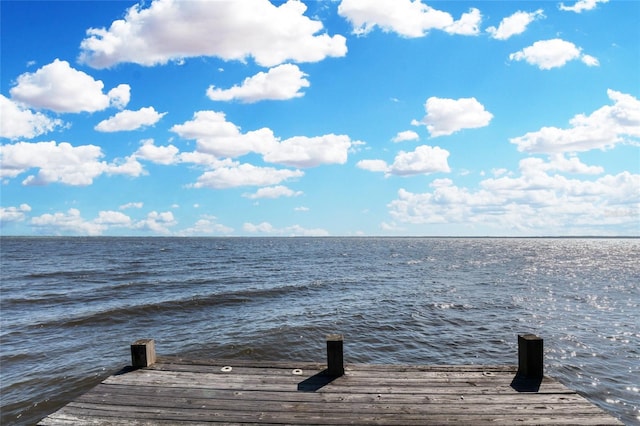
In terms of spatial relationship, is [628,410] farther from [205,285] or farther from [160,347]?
[205,285]

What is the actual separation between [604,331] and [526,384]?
48.5 feet

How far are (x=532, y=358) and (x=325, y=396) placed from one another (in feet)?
13.5

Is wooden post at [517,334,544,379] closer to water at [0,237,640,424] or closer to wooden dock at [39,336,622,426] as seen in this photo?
wooden dock at [39,336,622,426]

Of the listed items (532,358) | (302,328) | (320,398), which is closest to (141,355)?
(320,398)

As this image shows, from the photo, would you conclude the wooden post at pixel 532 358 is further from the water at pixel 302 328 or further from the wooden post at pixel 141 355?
the wooden post at pixel 141 355

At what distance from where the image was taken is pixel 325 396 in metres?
6.62

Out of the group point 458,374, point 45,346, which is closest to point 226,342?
Result: point 45,346

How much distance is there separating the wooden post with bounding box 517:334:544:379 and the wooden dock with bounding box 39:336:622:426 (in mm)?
18

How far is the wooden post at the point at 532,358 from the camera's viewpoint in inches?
288

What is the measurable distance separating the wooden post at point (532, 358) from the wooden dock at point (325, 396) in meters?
0.02

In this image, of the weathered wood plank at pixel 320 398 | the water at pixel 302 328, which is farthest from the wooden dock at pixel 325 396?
the water at pixel 302 328

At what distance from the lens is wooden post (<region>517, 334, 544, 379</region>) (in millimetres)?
7309

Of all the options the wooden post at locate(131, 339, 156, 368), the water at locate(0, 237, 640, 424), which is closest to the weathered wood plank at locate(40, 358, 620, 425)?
the wooden post at locate(131, 339, 156, 368)

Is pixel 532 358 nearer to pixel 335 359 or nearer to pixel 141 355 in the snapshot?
pixel 335 359
